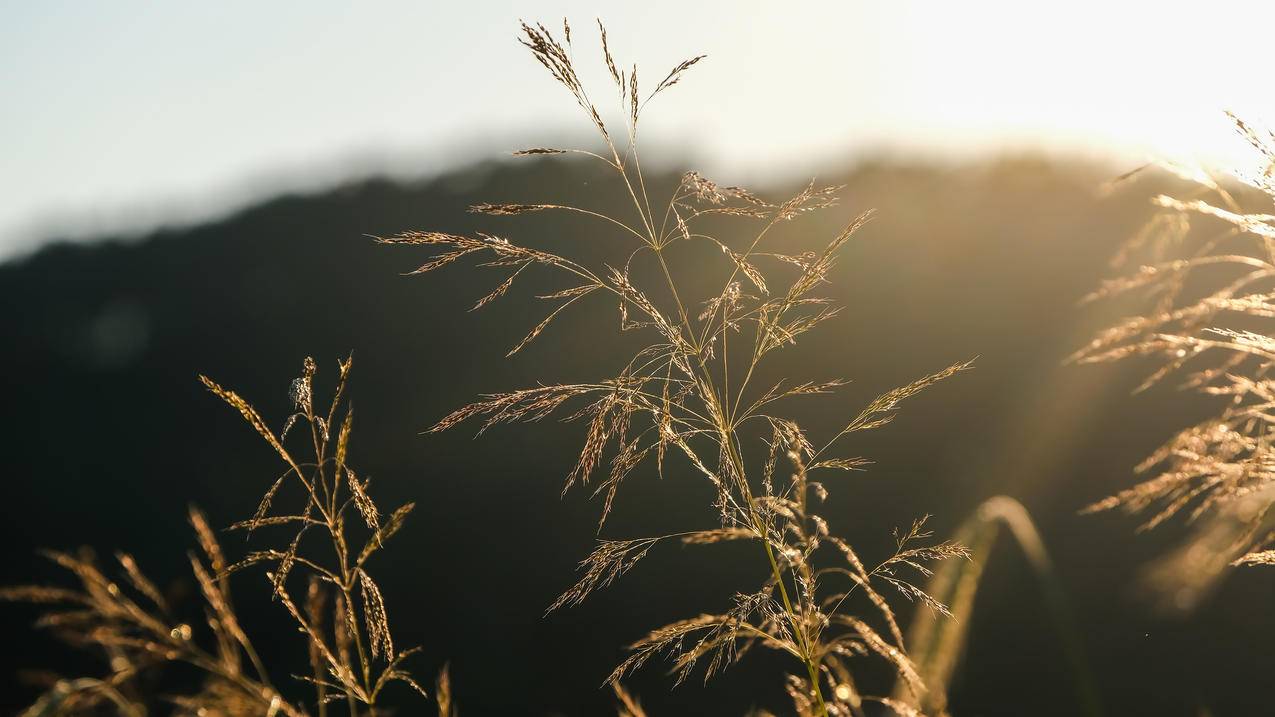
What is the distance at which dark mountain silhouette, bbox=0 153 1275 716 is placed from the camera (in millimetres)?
10914

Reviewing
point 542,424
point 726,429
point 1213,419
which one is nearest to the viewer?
point 1213,419

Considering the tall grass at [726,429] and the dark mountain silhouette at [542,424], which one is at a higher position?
the tall grass at [726,429]

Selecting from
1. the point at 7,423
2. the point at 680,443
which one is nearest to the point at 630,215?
the point at 7,423

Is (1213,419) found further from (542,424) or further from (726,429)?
(542,424)

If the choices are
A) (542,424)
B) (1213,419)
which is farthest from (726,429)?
(542,424)

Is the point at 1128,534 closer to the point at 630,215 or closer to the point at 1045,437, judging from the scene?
the point at 1045,437

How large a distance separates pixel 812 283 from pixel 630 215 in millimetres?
15540

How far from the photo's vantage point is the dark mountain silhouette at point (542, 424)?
10.9m

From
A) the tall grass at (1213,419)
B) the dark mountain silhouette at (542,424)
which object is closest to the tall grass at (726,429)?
the tall grass at (1213,419)

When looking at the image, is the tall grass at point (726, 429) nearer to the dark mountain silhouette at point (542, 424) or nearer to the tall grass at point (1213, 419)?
the tall grass at point (1213, 419)

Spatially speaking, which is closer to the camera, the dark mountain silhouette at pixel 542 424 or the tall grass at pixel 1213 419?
the tall grass at pixel 1213 419

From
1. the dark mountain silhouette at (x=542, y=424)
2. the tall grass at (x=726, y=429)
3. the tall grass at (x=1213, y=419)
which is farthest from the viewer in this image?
the dark mountain silhouette at (x=542, y=424)

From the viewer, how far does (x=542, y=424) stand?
16.2 m

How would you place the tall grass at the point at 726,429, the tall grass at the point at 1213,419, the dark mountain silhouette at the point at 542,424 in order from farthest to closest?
the dark mountain silhouette at the point at 542,424
the tall grass at the point at 726,429
the tall grass at the point at 1213,419
